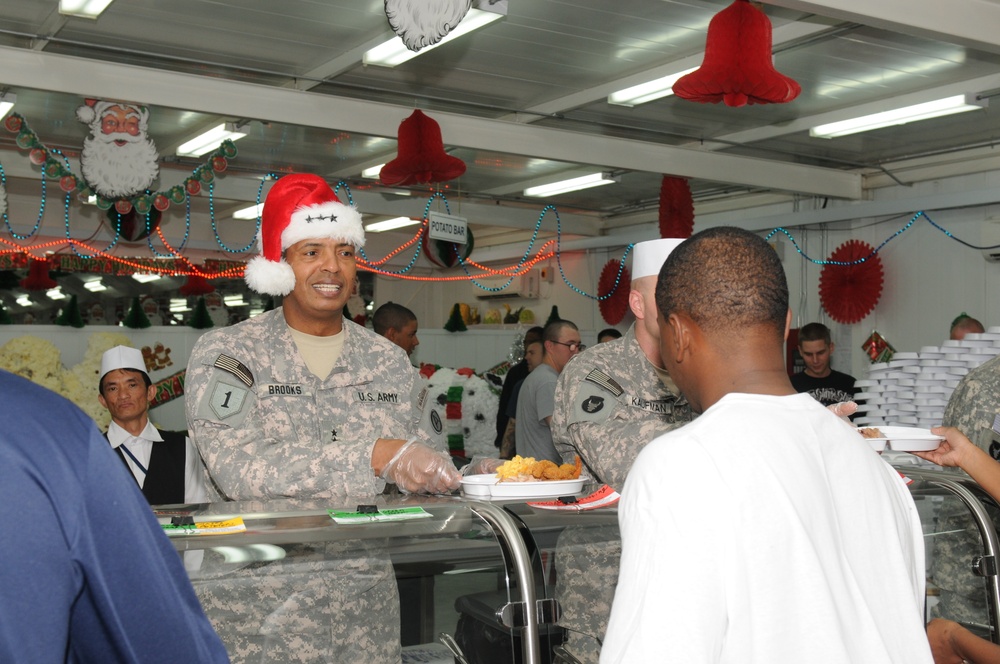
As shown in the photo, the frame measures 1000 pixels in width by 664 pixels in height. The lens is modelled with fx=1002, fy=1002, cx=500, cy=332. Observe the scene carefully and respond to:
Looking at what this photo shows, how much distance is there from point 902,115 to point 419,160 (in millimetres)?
4113

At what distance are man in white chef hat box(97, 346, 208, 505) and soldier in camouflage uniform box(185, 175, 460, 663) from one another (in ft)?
5.05

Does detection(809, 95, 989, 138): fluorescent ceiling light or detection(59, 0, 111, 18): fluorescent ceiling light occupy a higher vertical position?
detection(59, 0, 111, 18): fluorescent ceiling light

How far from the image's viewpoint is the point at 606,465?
2660 mm

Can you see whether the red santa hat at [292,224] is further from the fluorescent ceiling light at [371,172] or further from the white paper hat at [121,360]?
the fluorescent ceiling light at [371,172]

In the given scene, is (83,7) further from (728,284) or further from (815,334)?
(728,284)

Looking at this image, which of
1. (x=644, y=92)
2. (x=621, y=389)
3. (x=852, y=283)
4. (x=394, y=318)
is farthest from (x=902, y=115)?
(x=621, y=389)

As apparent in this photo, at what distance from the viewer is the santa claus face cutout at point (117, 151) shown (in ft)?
23.4

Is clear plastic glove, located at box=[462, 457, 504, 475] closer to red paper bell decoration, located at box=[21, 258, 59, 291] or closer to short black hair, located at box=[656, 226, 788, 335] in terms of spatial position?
short black hair, located at box=[656, 226, 788, 335]

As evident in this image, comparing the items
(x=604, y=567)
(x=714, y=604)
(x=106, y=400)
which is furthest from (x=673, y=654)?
(x=106, y=400)

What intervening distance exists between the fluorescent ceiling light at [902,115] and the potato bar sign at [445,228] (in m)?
3.23

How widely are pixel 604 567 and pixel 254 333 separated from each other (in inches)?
42.5

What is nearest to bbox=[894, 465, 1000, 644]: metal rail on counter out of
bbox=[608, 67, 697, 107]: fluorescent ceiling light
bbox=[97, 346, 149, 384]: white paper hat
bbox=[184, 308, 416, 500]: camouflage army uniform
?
bbox=[184, 308, 416, 500]: camouflage army uniform

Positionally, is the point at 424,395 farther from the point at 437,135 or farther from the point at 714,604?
the point at 437,135

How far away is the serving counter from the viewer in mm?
1844
